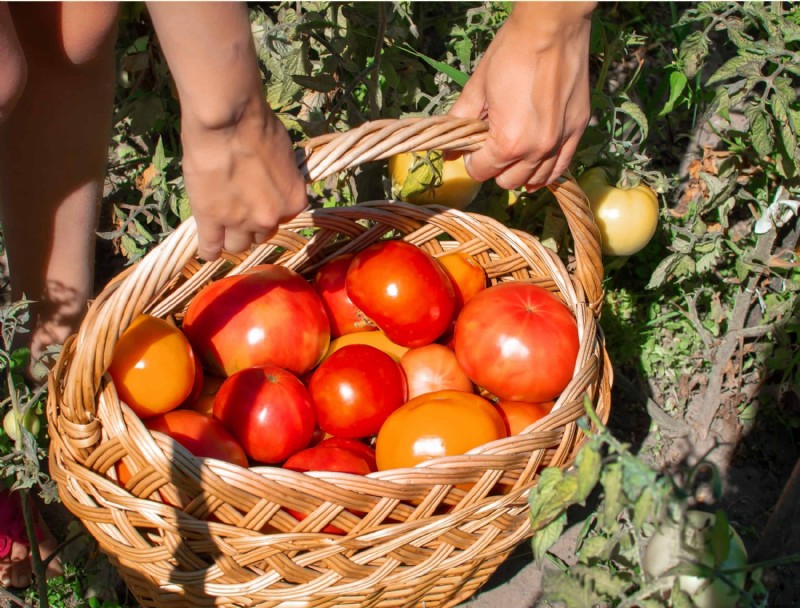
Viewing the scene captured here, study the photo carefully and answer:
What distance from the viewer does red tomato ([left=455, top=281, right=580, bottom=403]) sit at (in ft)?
4.72

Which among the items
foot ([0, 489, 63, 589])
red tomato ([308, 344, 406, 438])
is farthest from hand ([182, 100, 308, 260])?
foot ([0, 489, 63, 589])

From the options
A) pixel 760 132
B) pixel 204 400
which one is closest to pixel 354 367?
pixel 204 400

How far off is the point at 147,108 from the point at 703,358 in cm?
141

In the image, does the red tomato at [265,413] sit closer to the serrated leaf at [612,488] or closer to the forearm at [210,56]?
the forearm at [210,56]

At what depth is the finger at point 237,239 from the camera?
3.77 feet

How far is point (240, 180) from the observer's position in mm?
1080

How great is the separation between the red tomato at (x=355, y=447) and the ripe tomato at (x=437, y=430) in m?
0.05

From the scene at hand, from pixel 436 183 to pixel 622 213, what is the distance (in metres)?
0.41

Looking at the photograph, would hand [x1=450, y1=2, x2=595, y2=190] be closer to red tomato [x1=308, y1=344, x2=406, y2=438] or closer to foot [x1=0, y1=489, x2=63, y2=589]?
red tomato [x1=308, y1=344, x2=406, y2=438]

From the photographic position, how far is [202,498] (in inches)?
46.6

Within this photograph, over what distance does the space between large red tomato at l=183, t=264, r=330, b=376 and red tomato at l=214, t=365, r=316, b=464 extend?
8 centimetres

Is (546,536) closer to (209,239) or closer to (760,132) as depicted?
(209,239)

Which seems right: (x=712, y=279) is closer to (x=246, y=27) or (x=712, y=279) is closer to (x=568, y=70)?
(x=568, y=70)

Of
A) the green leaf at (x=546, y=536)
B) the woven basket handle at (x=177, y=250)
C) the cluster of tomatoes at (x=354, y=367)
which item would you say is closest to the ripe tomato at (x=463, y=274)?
the cluster of tomatoes at (x=354, y=367)
